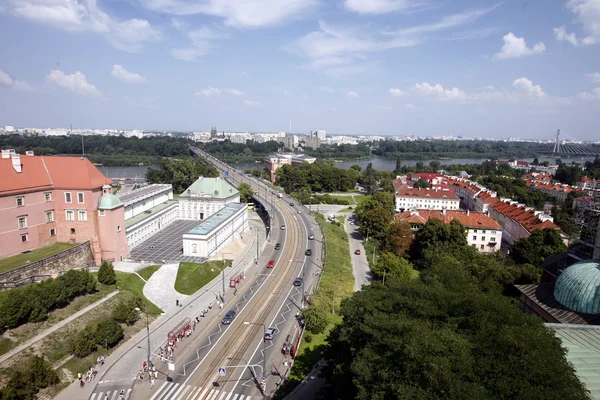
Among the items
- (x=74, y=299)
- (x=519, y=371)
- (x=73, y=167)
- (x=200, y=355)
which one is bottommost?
(x=200, y=355)

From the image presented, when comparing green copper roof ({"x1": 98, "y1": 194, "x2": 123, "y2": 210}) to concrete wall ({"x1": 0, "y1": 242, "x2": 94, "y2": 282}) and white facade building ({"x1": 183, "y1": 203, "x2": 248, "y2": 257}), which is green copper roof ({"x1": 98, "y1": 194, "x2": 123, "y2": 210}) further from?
white facade building ({"x1": 183, "y1": 203, "x2": 248, "y2": 257})

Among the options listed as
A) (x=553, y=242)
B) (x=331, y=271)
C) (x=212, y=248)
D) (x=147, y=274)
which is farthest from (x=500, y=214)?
(x=147, y=274)

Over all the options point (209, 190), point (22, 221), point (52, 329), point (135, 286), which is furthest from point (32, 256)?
point (209, 190)

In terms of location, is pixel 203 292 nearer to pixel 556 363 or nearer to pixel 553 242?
pixel 556 363

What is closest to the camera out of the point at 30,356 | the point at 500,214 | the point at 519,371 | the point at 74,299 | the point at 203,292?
the point at 519,371

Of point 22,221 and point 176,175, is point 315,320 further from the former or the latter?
point 176,175

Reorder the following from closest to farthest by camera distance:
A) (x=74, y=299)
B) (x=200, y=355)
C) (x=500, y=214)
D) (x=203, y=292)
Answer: (x=200, y=355)
(x=74, y=299)
(x=203, y=292)
(x=500, y=214)

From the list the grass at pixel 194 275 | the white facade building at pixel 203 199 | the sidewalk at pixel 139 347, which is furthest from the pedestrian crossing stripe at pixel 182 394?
the white facade building at pixel 203 199
